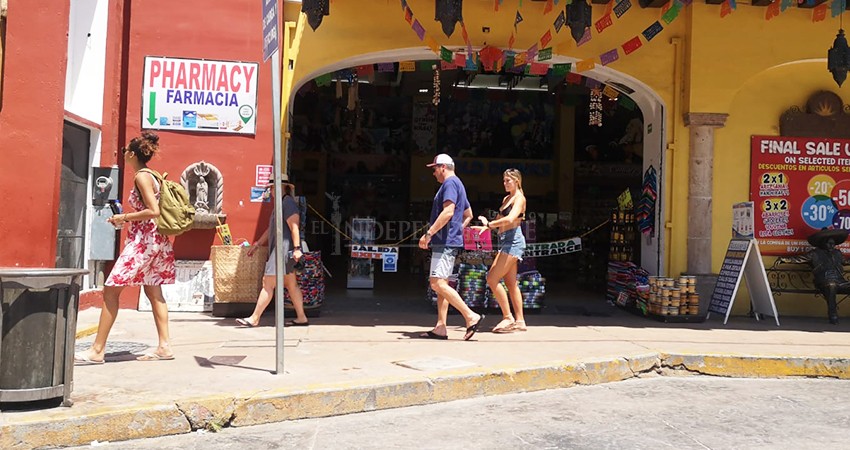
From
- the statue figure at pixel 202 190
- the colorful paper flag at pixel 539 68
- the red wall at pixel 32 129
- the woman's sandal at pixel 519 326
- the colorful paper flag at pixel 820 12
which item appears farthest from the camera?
the colorful paper flag at pixel 539 68

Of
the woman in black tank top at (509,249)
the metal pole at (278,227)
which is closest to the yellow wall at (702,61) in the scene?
the woman in black tank top at (509,249)

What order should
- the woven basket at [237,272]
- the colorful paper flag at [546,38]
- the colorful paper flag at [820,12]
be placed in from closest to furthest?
the woven basket at [237,272] → the colorful paper flag at [820,12] → the colorful paper flag at [546,38]

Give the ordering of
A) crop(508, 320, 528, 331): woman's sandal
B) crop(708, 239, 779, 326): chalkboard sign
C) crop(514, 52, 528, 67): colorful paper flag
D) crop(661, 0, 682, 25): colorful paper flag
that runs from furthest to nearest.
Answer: crop(514, 52, 528, 67): colorful paper flag
crop(661, 0, 682, 25): colorful paper flag
crop(708, 239, 779, 326): chalkboard sign
crop(508, 320, 528, 331): woman's sandal

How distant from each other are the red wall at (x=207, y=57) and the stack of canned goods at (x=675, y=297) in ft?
16.9

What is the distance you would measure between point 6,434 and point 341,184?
1487 centimetres

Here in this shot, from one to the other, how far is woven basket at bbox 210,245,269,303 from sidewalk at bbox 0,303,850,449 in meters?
0.32

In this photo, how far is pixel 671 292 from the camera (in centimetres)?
891

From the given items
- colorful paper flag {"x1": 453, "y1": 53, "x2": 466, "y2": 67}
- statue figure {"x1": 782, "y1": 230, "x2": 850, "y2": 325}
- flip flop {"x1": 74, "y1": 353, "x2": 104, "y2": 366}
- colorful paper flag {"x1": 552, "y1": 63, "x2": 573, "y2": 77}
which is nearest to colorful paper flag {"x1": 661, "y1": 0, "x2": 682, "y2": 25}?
colorful paper flag {"x1": 552, "y1": 63, "x2": 573, "y2": 77}

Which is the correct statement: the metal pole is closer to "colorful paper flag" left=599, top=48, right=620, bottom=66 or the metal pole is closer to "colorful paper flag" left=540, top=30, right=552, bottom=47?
"colorful paper flag" left=540, top=30, right=552, bottom=47

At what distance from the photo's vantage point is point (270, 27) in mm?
5246

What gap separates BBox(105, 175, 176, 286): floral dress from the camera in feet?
18.0

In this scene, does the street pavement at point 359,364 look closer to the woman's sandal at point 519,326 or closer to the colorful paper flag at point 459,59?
the woman's sandal at point 519,326

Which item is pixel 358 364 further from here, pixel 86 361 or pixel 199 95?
pixel 199 95

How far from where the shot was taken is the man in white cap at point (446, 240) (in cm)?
691
